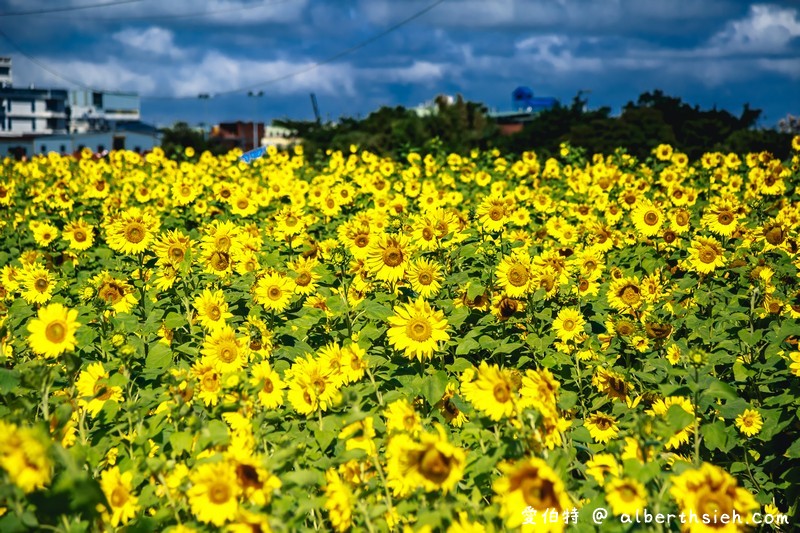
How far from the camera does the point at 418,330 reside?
3717 millimetres

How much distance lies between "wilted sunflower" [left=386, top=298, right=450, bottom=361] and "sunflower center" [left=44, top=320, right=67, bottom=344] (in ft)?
4.84

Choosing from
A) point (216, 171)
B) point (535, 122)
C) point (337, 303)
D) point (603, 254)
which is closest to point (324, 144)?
point (535, 122)

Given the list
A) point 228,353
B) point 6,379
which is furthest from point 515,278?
point 6,379

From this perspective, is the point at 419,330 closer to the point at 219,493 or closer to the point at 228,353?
the point at 228,353

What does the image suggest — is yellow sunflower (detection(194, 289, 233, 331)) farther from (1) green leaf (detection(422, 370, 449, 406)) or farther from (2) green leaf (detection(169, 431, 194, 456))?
(2) green leaf (detection(169, 431, 194, 456))

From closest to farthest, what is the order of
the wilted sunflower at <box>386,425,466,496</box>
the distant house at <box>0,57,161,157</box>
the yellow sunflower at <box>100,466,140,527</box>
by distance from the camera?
the wilted sunflower at <box>386,425,466,496</box> → the yellow sunflower at <box>100,466,140,527</box> → the distant house at <box>0,57,161,157</box>

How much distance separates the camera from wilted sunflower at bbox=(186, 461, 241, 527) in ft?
7.34

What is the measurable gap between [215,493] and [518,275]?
2.42 metres

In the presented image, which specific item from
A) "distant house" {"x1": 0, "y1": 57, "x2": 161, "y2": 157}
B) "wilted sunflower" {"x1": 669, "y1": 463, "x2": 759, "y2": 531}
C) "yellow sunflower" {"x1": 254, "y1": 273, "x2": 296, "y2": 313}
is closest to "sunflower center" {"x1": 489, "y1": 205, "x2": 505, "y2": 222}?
"yellow sunflower" {"x1": 254, "y1": 273, "x2": 296, "y2": 313}

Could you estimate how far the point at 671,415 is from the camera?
2.60 metres

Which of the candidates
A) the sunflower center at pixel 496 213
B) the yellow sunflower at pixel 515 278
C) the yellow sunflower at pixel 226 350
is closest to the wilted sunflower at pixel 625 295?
the yellow sunflower at pixel 515 278

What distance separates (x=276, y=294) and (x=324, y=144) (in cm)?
2001

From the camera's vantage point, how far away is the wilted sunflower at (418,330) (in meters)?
3.69

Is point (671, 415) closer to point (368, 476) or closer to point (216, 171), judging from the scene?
point (368, 476)
